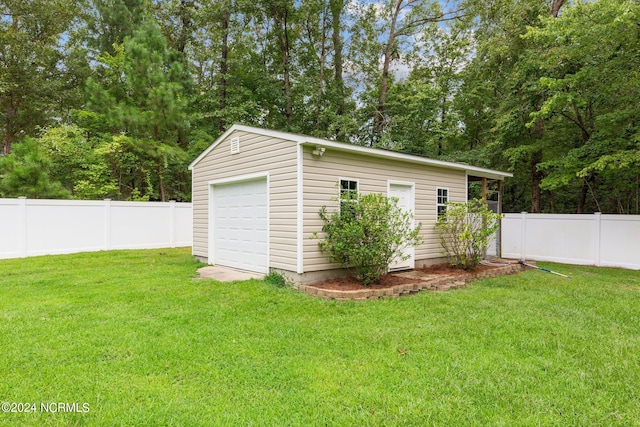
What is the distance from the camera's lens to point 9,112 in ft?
53.5

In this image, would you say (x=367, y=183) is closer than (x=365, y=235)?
No

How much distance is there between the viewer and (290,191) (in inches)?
243

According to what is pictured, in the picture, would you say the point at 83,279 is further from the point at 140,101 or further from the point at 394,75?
the point at 394,75

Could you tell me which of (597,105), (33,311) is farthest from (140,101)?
(597,105)

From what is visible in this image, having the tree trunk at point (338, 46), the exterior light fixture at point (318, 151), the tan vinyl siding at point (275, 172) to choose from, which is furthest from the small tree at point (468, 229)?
the tree trunk at point (338, 46)

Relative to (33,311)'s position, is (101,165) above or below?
above

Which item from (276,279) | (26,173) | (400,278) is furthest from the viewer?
(26,173)

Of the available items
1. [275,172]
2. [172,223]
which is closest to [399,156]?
[275,172]

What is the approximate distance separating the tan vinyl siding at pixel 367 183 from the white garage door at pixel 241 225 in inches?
48.1

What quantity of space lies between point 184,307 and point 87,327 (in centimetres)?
119

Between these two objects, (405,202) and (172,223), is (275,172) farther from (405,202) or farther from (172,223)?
(172,223)

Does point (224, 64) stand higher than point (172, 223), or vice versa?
point (224, 64)

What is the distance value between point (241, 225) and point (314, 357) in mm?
4908

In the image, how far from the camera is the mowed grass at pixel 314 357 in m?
2.46
